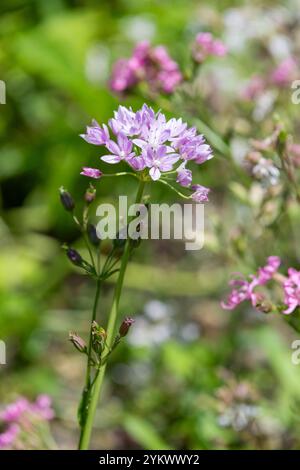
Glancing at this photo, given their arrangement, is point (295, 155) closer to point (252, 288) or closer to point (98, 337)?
point (252, 288)

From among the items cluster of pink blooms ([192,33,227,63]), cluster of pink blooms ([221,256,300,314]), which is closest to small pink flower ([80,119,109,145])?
cluster of pink blooms ([221,256,300,314])

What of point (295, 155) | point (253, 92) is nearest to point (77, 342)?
point (295, 155)

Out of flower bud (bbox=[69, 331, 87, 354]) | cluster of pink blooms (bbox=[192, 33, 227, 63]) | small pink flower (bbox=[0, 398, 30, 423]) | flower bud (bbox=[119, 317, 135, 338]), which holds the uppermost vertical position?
cluster of pink blooms (bbox=[192, 33, 227, 63])

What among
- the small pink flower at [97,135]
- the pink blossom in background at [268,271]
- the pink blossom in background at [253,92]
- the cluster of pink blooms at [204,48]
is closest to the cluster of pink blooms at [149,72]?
the cluster of pink blooms at [204,48]

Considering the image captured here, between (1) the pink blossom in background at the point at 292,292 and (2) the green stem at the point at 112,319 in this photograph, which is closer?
(2) the green stem at the point at 112,319

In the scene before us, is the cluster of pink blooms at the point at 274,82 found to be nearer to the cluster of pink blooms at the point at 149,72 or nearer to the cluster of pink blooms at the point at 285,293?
the cluster of pink blooms at the point at 149,72

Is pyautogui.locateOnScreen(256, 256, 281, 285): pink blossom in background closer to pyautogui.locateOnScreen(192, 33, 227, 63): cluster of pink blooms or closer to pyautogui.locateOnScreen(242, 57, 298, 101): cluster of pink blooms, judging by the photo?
pyautogui.locateOnScreen(192, 33, 227, 63): cluster of pink blooms
